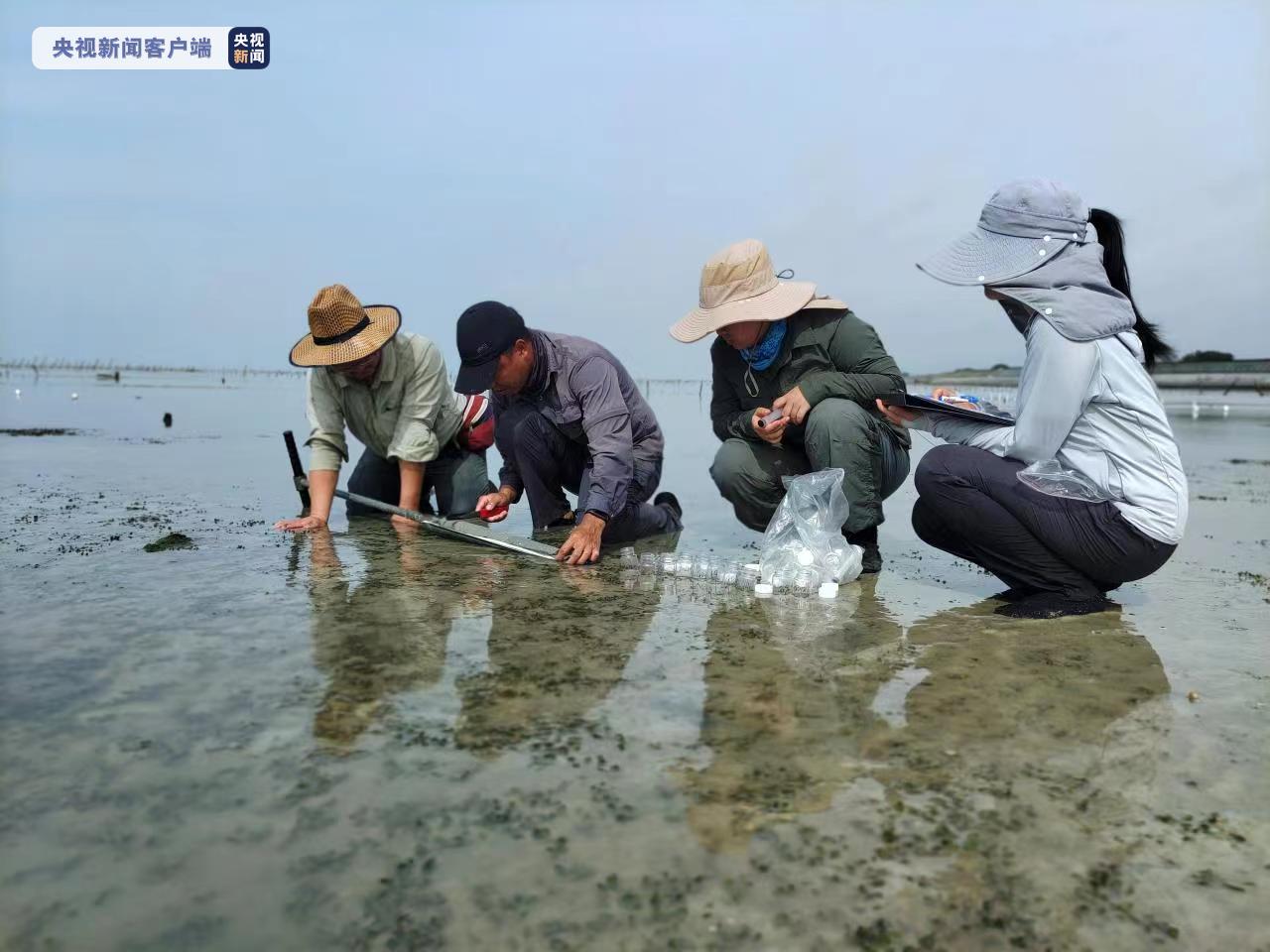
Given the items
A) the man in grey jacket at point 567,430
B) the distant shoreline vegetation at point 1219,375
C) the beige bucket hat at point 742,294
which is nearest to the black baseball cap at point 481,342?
the man in grey jacket at point 567,430

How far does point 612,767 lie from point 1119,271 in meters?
2.37

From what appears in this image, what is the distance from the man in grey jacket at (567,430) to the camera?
3.84 m

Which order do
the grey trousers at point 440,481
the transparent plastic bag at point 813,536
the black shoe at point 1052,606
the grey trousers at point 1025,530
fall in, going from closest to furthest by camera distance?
the grey trousers at point 1025,530, the black shoe at point 1052,606, the transparent plastic bag at point 813,536, the grey trousers at point 440,481

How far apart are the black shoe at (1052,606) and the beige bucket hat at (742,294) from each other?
1415mm

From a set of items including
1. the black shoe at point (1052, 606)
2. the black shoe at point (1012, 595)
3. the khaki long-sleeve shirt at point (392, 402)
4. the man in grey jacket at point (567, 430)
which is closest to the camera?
the black shoe at point (1052, 606)

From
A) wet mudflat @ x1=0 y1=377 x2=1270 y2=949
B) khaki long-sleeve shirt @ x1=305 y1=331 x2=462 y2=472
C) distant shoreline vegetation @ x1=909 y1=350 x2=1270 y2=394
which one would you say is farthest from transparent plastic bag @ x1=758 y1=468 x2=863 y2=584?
distant shoreline vegetation @ x1=909 y1=350 x2=1270 y2=394

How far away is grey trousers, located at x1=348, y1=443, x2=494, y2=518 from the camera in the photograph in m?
5.19

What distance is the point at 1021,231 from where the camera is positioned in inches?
120

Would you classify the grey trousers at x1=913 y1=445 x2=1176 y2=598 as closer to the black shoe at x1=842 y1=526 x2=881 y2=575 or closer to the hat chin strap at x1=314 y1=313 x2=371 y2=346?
the black shoe at x1=842 y1=526 x2=881 y2=575

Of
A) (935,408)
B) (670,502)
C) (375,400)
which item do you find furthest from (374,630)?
(670,502)

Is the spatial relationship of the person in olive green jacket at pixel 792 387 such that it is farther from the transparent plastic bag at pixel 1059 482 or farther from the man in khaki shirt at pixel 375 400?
the man in khaki shirt at pixel 375 400

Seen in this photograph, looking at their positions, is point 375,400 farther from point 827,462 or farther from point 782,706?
point 782,706

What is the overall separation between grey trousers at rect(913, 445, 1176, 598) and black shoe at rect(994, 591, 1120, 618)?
2 cm

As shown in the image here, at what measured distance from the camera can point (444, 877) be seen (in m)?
1.42
